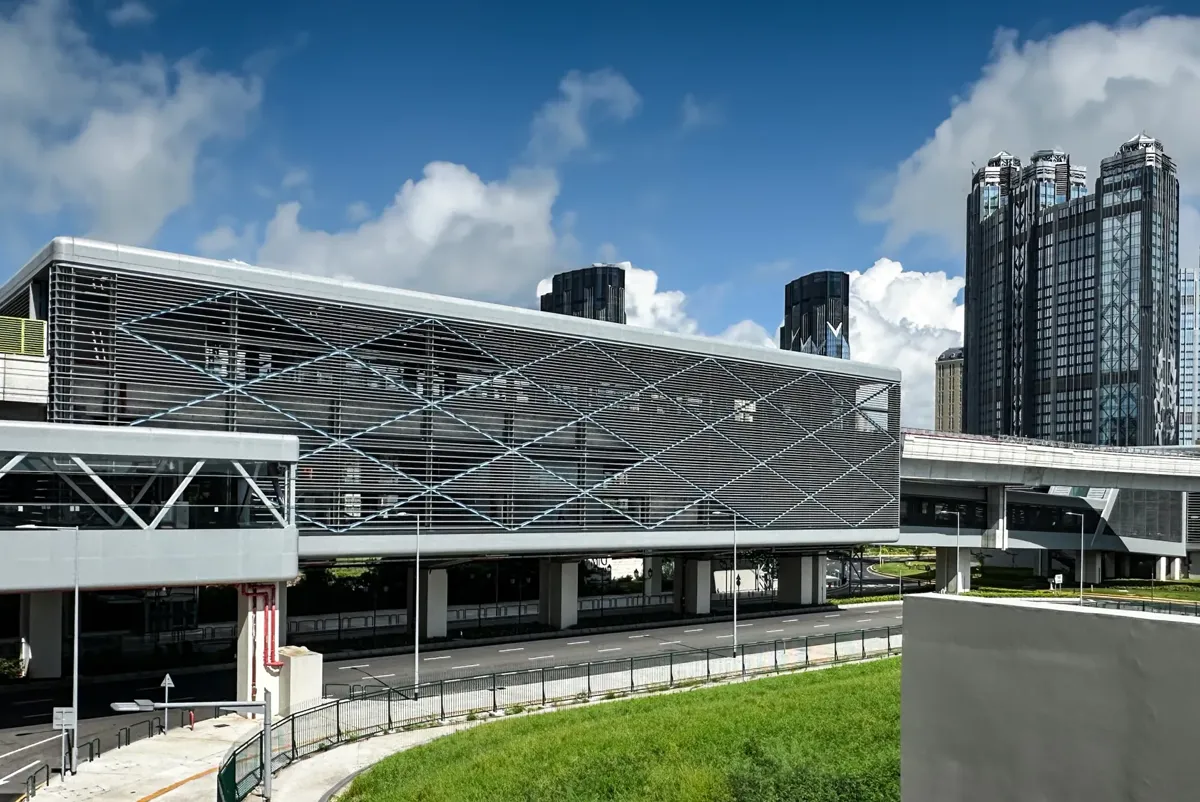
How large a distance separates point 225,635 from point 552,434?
67.5ft

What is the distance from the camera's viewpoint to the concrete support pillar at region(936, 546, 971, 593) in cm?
8038

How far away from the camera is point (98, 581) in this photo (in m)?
32.5

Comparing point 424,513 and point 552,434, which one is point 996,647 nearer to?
point 424,513

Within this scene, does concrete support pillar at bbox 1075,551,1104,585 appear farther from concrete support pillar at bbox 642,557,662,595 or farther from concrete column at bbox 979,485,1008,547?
concrete support pillar at bbox 642,557,662,595

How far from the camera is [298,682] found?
118 ft

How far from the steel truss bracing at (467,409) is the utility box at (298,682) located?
823 cm

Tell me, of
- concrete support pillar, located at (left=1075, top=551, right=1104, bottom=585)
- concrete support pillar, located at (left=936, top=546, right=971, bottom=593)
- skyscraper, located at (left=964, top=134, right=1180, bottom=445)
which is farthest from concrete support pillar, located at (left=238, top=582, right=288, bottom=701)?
skyscraper, located at (left=964, top=134, right=1180, bottom=445)

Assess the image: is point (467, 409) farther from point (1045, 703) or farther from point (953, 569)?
point (953, 569)

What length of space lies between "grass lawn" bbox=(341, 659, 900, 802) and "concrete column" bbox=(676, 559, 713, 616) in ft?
109

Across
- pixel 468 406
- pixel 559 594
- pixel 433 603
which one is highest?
pixel 468 406

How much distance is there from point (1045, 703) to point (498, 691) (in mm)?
33123

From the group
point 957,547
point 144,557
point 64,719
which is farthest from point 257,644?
point 957,547

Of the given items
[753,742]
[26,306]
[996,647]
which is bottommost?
[753,742]

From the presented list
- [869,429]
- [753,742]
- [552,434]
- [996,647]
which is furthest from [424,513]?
[996,647]
